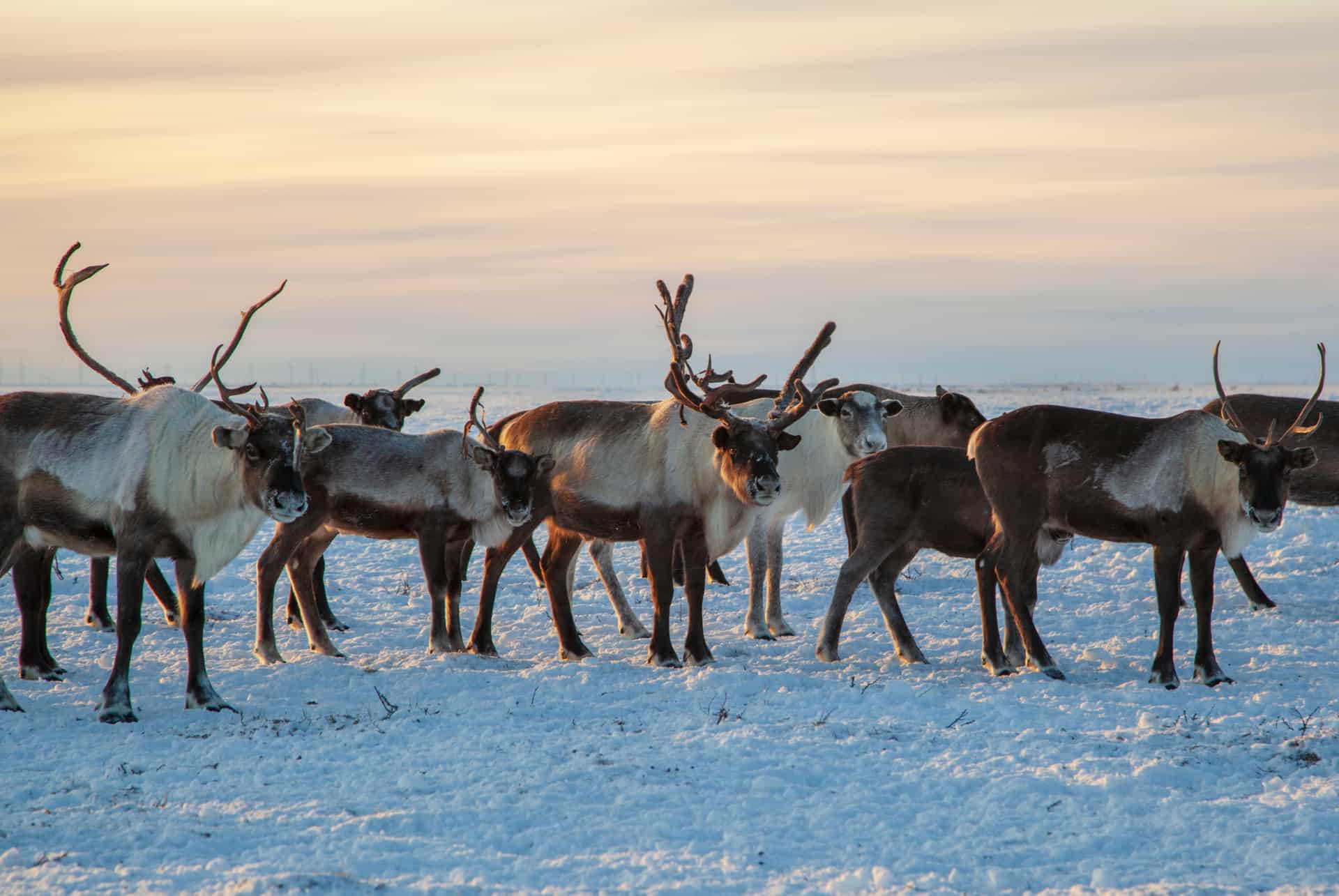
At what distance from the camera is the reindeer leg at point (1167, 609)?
8.05m

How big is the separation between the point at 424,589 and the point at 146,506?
4.75m

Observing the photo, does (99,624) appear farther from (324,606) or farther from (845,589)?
(845,589)

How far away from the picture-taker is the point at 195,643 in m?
7.66

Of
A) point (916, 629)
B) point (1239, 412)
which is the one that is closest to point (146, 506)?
point (916, 629)

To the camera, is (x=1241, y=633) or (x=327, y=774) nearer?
(x=327, y=774)

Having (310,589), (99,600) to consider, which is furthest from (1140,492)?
(99,600)

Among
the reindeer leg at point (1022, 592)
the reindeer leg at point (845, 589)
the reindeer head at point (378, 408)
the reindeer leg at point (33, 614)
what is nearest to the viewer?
the reindeer leg at point (33, 614)

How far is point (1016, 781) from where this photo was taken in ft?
19.2

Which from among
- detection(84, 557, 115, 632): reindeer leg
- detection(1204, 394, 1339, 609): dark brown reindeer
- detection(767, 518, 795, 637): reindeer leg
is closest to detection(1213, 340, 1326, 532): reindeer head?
detection(1204, 394, 1339, 609): dark brown reindeer

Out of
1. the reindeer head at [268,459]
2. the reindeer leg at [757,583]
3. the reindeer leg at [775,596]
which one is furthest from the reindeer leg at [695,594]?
the reindeer head at [268,459]

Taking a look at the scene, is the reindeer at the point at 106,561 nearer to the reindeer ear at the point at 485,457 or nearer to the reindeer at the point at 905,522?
the reindeer ear at the point at 485,457

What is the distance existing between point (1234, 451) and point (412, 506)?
18.3 feet

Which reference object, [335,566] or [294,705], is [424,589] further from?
[294,705]

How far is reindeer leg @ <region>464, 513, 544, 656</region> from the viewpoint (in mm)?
9266
